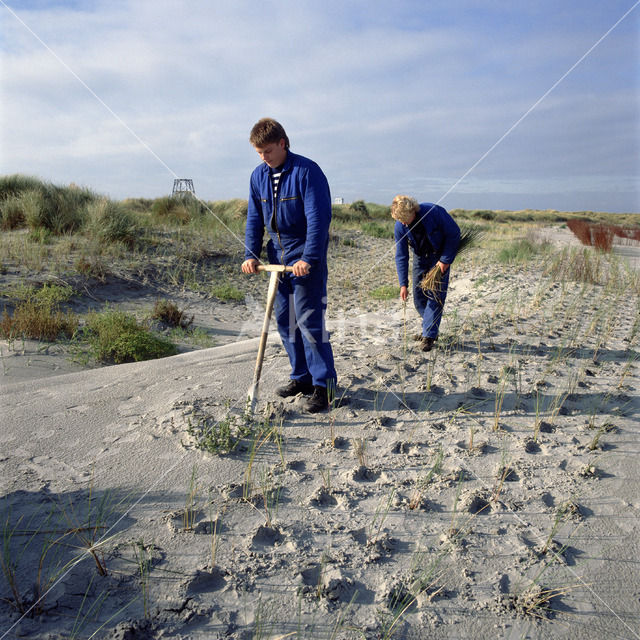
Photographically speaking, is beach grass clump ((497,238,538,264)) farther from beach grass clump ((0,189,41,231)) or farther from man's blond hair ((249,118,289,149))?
beach grass clump ((0,189,41,231))

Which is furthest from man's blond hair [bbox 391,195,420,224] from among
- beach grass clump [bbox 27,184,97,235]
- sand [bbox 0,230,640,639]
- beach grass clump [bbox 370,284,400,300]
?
beach grass clump [bbox 27,184,97,235]

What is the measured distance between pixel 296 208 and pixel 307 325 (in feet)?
2.68

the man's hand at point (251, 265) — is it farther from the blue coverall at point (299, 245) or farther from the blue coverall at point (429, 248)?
the blue coverall at point (429, 248)

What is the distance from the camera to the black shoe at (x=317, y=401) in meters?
3.73

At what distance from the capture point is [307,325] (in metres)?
3.54

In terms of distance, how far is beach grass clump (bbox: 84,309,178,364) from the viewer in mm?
5520

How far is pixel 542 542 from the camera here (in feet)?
7.63

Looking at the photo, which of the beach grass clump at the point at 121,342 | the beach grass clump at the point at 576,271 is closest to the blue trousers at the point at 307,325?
the beach grass clump at the point at 121,342

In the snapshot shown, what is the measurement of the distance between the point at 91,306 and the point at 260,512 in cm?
627

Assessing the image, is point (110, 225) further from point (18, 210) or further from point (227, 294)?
point (227, 294)

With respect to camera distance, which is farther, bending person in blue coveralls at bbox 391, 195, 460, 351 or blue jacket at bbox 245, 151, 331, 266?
bending person in blue coveralls at bbox 391, 195, 460, 351

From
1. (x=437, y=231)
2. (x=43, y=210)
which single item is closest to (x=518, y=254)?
(x=437, y=231)

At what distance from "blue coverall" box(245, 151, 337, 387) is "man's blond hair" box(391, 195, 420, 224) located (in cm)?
148

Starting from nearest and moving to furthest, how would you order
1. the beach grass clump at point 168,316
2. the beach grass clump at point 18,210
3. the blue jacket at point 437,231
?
the blue jacket at point 437,231, the beach grass clump at point 168,316, the beach grass clump at point 18,210
